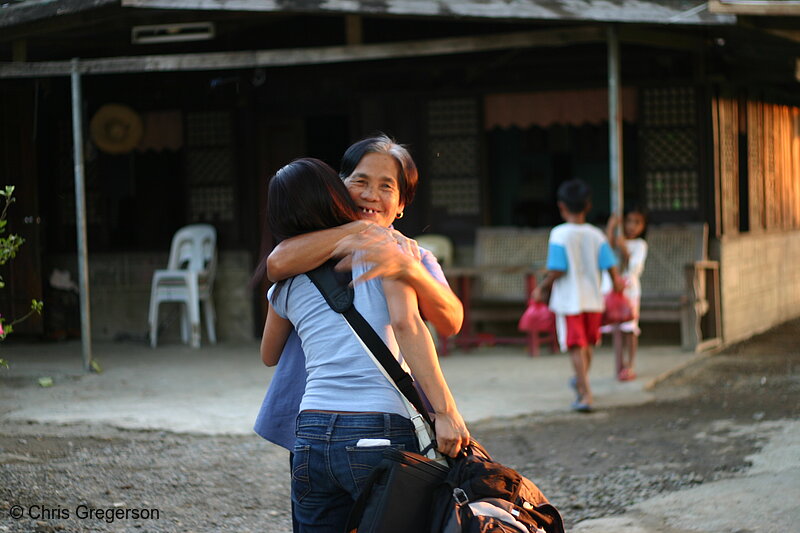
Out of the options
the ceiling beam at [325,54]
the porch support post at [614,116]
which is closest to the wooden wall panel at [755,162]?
the ceiling beam at [325,54]

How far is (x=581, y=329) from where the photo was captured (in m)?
6.91

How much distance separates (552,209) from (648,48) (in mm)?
3646

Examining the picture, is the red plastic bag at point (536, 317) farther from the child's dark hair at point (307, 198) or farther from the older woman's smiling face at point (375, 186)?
the child's dark hair at point (307, 198)

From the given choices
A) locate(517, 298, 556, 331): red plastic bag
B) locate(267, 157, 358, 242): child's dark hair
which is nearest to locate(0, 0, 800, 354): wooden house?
locate(517, 298, 556, 331): red plastic bag

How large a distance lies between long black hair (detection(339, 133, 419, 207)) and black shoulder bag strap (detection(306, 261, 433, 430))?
1.40 ft

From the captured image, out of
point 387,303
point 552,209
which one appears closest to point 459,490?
point 387,303

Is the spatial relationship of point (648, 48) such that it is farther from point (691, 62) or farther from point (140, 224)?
point (140, 224)

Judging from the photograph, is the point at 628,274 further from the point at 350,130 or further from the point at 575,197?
the point at 350,130

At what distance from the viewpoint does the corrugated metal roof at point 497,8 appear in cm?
724

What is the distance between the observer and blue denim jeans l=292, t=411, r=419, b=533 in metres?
2.50

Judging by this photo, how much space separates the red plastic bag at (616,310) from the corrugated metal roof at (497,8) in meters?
1.92

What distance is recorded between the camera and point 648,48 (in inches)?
398

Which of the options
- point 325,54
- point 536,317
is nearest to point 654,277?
point 536,317

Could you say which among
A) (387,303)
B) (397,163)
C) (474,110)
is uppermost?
(474,110)
